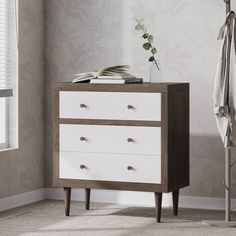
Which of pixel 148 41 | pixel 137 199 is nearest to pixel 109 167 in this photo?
pixel 137 199

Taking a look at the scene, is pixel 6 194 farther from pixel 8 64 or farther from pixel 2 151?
pixel 8 64

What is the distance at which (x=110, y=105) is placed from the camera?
4.66 metres

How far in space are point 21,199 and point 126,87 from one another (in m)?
1.24

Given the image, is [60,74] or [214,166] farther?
[60,74]

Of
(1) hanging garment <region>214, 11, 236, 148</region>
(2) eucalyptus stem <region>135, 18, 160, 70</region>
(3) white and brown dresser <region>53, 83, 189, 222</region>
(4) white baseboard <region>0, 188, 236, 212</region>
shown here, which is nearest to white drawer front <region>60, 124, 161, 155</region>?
(3) white and brown dresser <region>53, 83, 189, 222</region>

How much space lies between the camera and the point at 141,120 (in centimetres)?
460

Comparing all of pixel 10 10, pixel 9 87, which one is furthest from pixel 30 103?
pixel 10 10

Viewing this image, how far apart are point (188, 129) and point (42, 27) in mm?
1382

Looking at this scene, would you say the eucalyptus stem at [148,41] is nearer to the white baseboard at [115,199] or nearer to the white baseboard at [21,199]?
the white baseboard at [115,199]

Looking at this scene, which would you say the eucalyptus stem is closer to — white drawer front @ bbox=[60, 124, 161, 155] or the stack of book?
the stack of book

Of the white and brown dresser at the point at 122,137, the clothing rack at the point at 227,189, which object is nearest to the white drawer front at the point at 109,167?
the white and brown dresser at the point at 122,137

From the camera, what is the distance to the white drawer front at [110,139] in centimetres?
460

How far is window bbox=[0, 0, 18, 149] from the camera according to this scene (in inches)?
202

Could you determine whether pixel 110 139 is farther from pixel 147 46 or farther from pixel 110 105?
pixel 147 46
